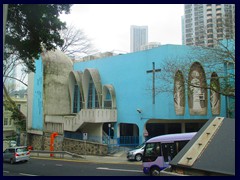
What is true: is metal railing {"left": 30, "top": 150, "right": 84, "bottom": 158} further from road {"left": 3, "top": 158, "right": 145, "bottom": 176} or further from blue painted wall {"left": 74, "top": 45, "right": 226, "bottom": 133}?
road {"left": 3, "top": 158, "right": 145, "bottom": 176}

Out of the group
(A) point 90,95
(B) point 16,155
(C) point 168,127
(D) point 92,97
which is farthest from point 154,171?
(A) point 90,95

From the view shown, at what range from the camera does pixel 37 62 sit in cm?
3409

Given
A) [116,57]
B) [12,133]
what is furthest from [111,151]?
[12,133]

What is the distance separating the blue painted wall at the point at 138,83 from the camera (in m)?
23.6

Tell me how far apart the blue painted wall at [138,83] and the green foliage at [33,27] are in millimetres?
11703

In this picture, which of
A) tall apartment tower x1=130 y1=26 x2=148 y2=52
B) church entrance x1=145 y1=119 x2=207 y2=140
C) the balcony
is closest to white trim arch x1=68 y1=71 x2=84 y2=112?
the balcony

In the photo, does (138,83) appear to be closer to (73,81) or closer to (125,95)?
(125,95)

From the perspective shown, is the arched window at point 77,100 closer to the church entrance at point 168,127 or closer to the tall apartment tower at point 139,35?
the church entrance at point 168,127

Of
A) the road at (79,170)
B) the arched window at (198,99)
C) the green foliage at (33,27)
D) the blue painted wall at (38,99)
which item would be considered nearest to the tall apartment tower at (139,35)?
the blue painted wall at (38,99)

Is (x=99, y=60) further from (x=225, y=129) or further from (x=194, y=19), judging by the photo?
(x=194, y=19)

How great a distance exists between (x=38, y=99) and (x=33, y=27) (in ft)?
70.5

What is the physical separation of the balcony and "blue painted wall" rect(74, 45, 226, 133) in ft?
3.08

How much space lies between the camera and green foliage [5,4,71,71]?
40.9 feet

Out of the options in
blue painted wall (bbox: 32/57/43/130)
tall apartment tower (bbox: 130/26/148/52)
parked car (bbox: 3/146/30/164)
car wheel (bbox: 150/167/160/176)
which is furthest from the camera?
tall apartment tower (bbox: 130/26/148/52)
